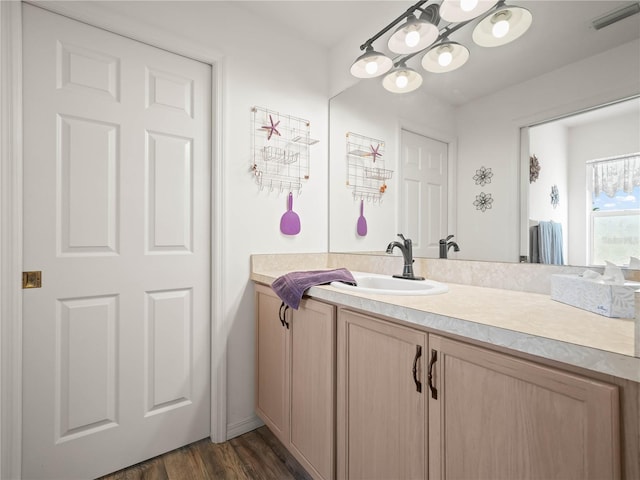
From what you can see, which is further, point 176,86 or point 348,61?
point 348,61

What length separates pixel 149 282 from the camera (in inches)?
61.2

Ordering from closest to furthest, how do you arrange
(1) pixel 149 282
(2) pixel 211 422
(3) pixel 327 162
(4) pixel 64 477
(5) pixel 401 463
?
(5) pixel 401 463
(4) pixel 64 477
(1) pixel 149 282
(2) pixel 211 422
(3) pixel 327 162

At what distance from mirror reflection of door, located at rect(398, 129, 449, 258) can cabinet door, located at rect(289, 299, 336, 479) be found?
27.4 inches

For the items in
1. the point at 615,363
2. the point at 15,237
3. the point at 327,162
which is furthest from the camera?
the point at 327,162

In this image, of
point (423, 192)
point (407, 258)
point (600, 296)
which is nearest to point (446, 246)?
point (407, 258)

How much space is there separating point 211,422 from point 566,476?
5.36 ft

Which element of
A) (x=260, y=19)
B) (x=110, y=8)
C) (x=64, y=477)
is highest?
(x=260, y=19)

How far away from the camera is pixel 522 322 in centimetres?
76

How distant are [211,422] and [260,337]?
53 cm

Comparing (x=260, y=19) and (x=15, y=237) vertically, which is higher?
(x=260, y=19)

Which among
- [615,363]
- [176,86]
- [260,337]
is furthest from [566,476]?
[176,86]

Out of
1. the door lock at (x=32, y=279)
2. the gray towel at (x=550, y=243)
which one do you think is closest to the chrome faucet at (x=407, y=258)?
the gray towel at (x=550, y=243)

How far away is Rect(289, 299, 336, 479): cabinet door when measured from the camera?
1211 mm

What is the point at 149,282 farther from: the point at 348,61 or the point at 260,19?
the point at 348,61
